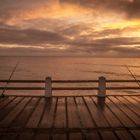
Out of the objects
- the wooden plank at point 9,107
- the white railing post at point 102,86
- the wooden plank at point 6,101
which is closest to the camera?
the wooden plank at point 9,107

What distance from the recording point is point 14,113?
31.2 feet

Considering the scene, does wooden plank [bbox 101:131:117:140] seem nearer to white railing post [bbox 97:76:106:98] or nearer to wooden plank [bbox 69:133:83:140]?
wooden plank [bbox 69:133:83:140]

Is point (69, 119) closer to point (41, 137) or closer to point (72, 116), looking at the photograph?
point (72, 116)

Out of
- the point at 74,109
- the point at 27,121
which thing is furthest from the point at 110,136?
the point at 74,109

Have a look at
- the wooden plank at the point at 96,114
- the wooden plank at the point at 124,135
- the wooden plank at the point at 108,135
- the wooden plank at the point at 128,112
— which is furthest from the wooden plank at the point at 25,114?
the wooden plank at the point at 128,112

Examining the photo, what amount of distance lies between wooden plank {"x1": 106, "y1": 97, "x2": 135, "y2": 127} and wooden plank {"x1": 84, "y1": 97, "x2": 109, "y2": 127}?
1.83 feet

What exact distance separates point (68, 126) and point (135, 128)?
6.68 ft

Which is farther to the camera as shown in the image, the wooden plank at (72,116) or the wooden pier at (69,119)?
the wooden plank at (72,116)

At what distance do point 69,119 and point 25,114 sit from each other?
5.80ft

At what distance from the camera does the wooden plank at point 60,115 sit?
7.98 meters

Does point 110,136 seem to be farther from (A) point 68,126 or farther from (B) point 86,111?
(B) point 86,111

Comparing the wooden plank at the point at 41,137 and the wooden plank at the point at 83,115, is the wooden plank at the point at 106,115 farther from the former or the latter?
the wooden plank at the point at 41,137

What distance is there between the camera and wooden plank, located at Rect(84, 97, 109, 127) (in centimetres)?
810

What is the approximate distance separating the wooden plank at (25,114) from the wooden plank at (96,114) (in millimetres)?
2359
